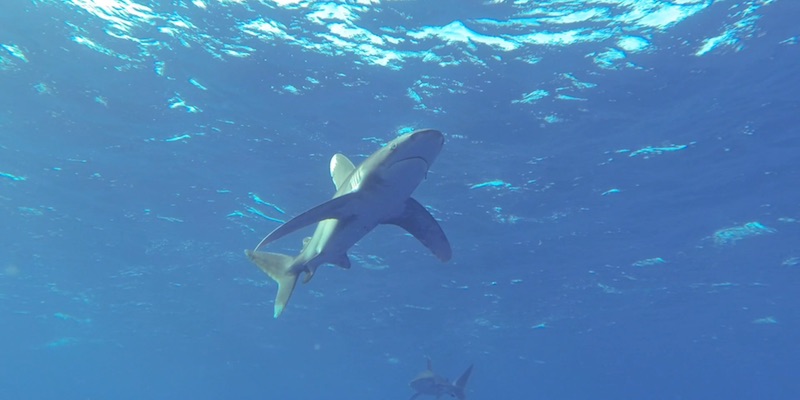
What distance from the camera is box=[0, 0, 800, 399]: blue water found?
457 inches

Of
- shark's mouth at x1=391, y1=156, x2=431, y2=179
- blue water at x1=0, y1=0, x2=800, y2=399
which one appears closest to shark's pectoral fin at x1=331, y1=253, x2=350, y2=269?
shark's mouth at x1=391, y1=156, x2=431, y2=179

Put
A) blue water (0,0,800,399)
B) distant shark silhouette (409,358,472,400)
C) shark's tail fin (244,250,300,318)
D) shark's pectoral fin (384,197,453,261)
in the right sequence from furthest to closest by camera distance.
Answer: distant shark silhouette (409,358,472,400) < blue water (0,0,800,399) < shark's tail fin (244,250,300,318) < shark's pectoral fin (384,197,453,261)

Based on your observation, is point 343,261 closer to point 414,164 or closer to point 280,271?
point 280,271

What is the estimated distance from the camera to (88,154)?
18.0 m

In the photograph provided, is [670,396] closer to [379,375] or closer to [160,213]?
[379,375]

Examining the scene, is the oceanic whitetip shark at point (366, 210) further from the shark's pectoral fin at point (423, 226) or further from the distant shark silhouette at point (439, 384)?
the distant shark silhouette at point (439, 384)

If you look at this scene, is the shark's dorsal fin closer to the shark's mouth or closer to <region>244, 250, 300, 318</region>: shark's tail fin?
<region>244, 250, 300, 318</region>: shark's tail fin

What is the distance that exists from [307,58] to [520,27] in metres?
4.92

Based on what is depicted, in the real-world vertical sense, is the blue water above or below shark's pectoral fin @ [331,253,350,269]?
above

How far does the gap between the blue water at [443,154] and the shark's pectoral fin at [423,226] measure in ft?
18.7

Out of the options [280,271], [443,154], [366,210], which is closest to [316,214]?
[366,210]

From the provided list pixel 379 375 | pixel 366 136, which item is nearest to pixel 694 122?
pixel 366 136

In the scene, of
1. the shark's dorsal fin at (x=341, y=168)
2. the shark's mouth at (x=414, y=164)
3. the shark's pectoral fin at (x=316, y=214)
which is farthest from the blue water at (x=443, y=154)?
the shark's mouth at (x=414, y=164)

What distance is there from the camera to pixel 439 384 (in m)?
17.3
